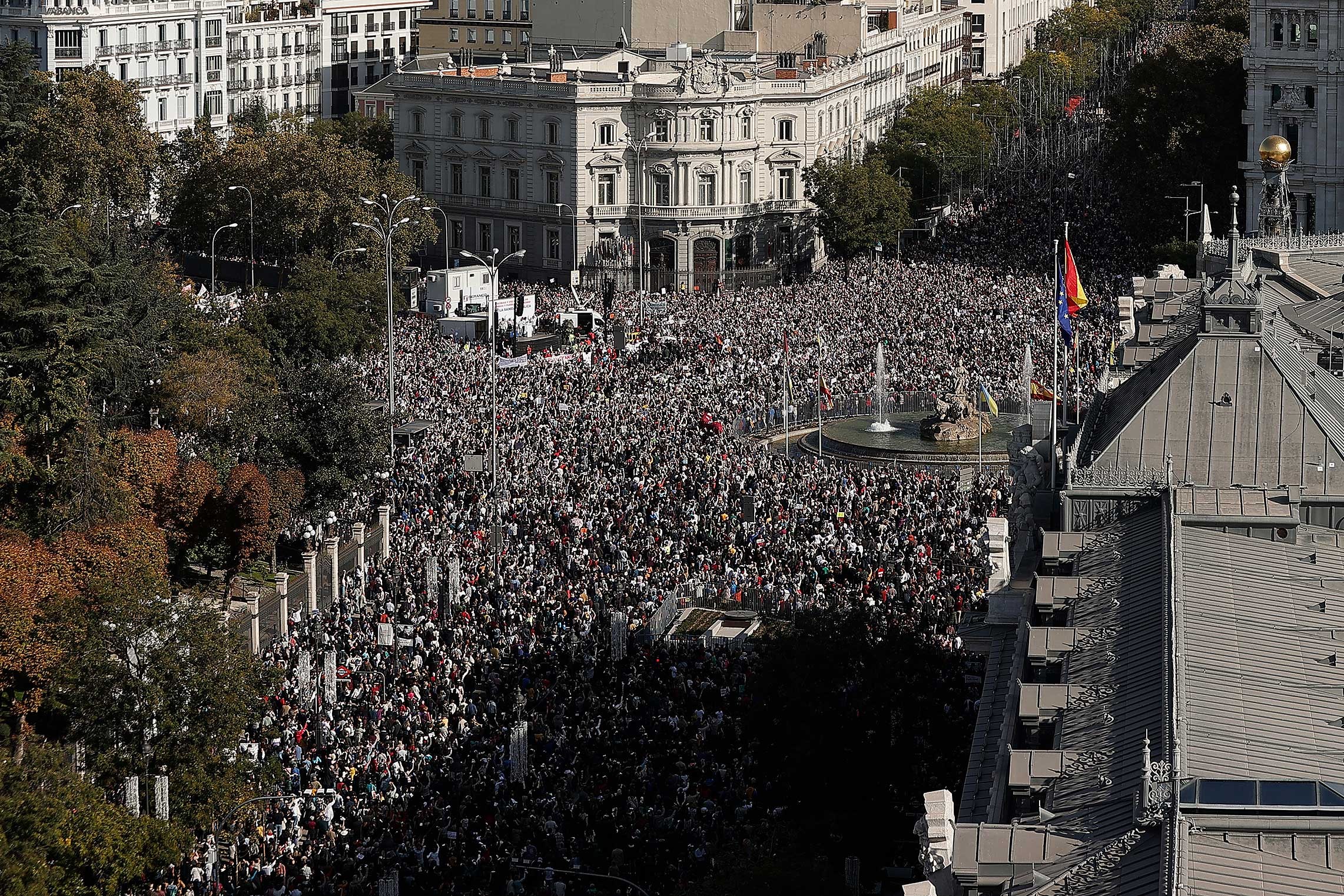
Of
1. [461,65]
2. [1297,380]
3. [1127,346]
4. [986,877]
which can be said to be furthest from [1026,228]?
[986,877]

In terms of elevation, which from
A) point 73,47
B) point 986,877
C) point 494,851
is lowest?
point 494,851

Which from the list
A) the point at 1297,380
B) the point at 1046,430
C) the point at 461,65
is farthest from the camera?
the point at 461,65

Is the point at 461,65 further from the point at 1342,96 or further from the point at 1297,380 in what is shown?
the point at 1297,380

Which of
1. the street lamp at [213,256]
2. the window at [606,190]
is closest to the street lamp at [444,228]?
the window at [606,190]

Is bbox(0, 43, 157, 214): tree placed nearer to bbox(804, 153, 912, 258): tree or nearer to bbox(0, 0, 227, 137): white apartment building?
bbox(0, 0, 227, 137): white apartment building

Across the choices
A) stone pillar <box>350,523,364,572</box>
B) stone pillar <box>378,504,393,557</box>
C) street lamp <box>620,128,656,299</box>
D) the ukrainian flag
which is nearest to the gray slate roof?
stone pillar <box>350,523,364,572</box>

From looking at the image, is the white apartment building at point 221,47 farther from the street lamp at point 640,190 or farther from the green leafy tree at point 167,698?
the green leafy tree at point 167,698

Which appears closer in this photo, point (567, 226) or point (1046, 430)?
point (1046, 430)
